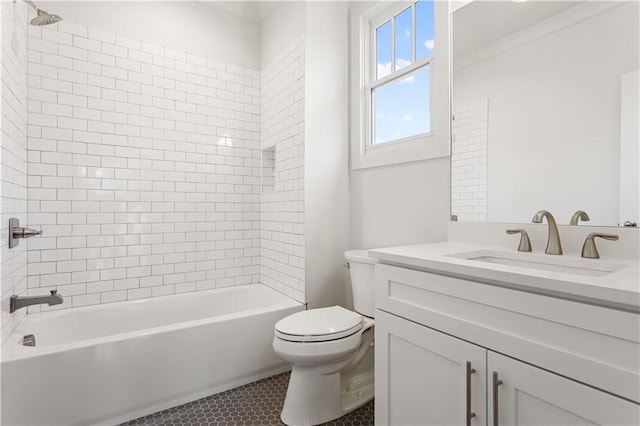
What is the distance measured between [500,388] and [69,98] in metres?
2.82

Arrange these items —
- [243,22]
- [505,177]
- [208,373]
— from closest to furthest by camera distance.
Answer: [505,177], [208,373], [243,22]

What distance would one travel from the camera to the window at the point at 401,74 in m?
2.04

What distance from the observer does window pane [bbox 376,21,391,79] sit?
2.37 m

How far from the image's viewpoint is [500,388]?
3.20 feet

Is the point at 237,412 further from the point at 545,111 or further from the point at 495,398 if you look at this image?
the point at 545,111

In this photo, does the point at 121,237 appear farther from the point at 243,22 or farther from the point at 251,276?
the point at 243,22

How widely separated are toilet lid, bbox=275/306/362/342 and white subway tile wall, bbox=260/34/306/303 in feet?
1.68

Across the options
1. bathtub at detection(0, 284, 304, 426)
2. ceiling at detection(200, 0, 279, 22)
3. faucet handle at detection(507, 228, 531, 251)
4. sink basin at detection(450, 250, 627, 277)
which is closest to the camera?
sink basin at detection(450, 250, 627, 277)

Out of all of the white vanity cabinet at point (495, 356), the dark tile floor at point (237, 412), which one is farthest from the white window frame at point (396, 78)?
the dark tile floor at point (237, 412)

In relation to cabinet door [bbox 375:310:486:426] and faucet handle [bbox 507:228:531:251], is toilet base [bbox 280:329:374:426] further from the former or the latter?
faucet handle [bbox 507:228:531:251]

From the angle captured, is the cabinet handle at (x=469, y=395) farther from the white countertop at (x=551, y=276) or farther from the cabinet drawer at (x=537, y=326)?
the white countertop at (x=551, y=276)

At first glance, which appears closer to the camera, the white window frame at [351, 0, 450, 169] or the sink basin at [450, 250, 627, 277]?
the sink basin at [450, 250, 627, 277]

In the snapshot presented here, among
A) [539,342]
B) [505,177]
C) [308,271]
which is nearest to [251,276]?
[308,271]

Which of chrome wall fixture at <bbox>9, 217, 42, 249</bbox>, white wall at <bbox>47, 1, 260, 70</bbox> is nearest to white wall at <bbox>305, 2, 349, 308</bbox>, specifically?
white wall at <bbox>47, 1, 260, 70</bbox>
